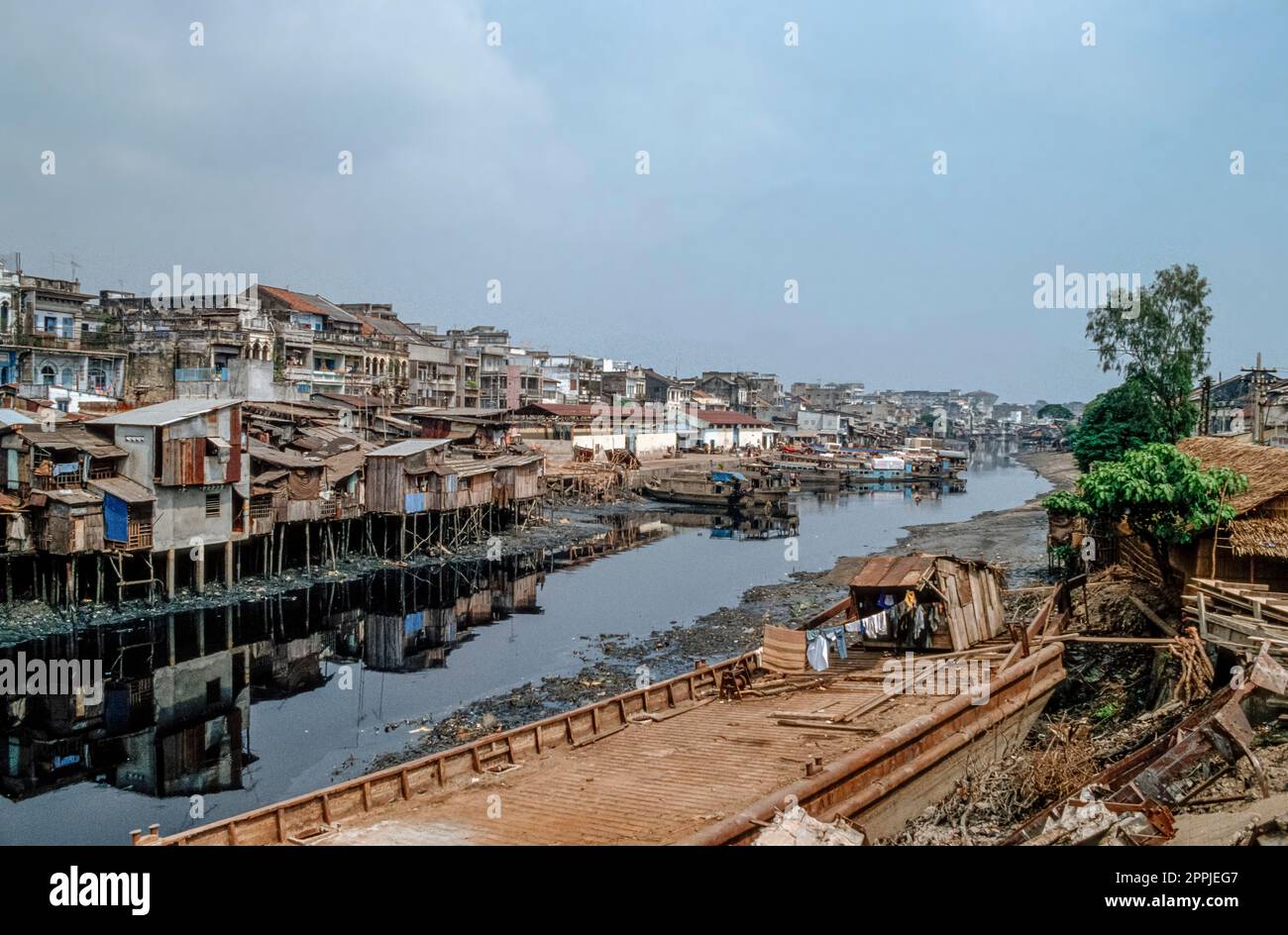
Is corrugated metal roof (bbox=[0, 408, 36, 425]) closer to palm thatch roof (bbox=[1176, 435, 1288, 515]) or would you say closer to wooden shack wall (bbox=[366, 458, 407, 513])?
wooden shack wall (bbox=[366, 458, 407, 513])

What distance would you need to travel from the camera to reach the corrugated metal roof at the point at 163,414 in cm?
3472

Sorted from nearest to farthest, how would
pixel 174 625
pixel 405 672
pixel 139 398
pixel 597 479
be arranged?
pixel 405 672
pixel 174 625
pixel 139 398
pixel 597 479

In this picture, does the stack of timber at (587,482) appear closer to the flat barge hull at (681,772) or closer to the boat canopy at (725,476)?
the boat canopy at (725,476)

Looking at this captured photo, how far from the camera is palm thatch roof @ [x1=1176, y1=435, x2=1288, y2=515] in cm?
2092

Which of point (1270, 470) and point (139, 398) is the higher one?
point (139, 398)

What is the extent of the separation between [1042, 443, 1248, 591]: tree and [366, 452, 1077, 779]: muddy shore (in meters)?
5.99

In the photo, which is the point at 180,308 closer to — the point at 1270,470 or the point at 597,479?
the point at 597,479

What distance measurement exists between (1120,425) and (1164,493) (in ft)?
84.1

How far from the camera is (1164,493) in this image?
20641mm

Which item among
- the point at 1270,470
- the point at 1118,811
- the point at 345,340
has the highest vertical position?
the point at 345,340

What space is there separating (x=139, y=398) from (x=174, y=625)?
27.2 meters
